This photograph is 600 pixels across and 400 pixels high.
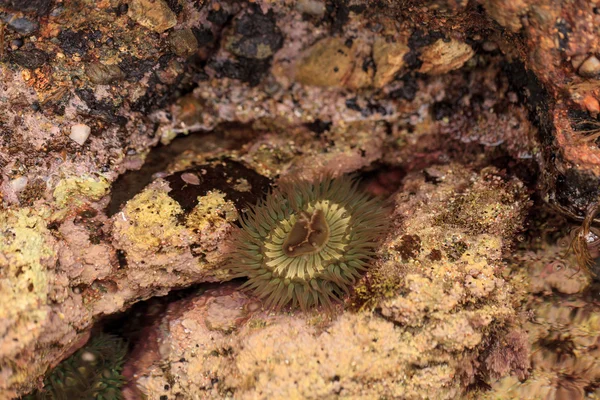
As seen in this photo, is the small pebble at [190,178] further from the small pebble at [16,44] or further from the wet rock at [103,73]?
the small pebble at [16,44]

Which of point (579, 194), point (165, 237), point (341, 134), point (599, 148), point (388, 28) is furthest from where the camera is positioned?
point (341, 134)

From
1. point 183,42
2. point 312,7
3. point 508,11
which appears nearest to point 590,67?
point 508,11

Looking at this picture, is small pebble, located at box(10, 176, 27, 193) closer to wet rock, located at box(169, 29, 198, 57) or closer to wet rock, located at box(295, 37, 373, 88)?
wet rock, located at box(169, 29, 198, 57)

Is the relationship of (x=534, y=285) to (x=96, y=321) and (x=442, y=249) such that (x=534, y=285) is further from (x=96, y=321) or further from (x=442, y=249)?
(x=96, y=321)

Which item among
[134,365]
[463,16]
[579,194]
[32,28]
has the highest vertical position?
[463,16]

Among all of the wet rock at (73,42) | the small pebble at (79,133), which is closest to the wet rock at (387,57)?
the wet rock at (73,42)

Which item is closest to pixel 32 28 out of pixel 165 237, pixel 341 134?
pixel 165 237

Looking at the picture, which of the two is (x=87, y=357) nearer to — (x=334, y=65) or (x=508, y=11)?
(x=334, y=65)
